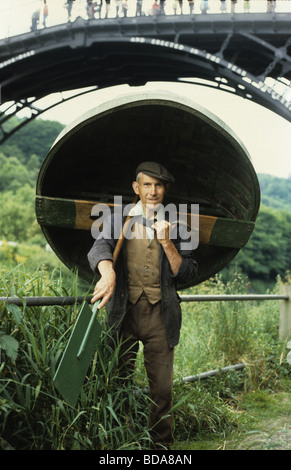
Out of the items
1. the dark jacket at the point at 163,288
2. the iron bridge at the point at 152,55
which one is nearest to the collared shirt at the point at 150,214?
the dark jacket at the point at 163,288

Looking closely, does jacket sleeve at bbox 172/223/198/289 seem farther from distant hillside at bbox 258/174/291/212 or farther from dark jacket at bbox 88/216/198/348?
distant hillside at bbox 258/174/291/212

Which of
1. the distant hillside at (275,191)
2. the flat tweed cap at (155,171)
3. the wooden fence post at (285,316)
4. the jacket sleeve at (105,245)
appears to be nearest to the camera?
the jacket sleeve at (105,245)

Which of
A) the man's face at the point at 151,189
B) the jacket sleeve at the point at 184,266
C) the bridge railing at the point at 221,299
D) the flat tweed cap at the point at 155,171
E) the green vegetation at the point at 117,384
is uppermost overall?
the flat tweed cap at the point at 155,171

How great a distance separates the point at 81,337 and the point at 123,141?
1862 mm

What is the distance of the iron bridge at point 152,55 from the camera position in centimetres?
1448

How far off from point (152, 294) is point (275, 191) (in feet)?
130

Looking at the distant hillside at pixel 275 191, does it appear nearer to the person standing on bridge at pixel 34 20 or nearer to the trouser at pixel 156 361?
the person standing on bridge at pixel 34 20

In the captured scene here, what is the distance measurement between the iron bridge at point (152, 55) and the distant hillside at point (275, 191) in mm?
20425

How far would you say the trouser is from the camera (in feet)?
8.05

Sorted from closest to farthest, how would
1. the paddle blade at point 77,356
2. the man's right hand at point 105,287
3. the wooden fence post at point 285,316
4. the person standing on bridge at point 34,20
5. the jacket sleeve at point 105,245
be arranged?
the paddle blade at point 77,356 → the man's right hand at point 105,287 → the jacket sleeve at point 105,245 → the wooden fence post at point 285,316 → the person standing on bridge at point 34,20

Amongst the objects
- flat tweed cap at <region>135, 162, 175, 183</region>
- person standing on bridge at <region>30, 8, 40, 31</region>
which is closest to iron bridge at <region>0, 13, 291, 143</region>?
person standing on bridge at <region>30, 8, 40, 31</region>

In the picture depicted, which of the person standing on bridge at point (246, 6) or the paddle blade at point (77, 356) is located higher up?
the person standing on bridge at point (246, 6)

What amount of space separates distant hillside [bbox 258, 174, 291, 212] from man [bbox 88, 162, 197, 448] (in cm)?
3578

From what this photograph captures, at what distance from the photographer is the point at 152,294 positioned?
2.49 m
